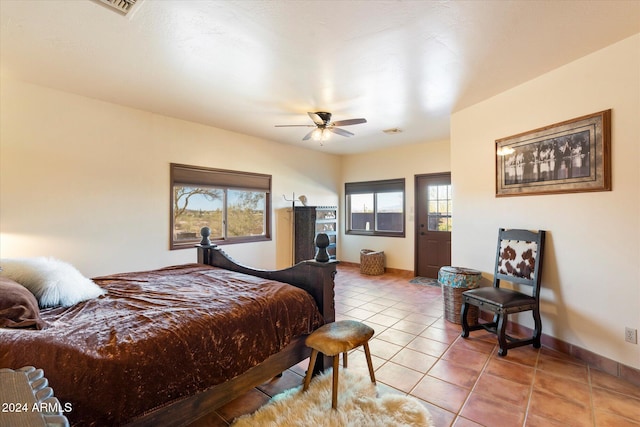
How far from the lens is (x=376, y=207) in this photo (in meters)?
6.41

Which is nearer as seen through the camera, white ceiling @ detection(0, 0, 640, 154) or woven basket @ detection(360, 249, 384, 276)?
white ceiling @ detection(0, 0, 640, 154)

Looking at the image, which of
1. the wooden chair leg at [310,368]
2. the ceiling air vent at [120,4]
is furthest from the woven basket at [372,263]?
the ceiling air vent at [120,4]

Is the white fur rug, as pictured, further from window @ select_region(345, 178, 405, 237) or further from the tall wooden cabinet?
window @ select_region(345, 178, 405, 237)

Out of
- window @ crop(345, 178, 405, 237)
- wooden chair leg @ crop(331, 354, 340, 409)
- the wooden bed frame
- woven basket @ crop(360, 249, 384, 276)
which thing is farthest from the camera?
window @ crop(345, 178, 405, 237)

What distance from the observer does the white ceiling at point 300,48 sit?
6.10ft

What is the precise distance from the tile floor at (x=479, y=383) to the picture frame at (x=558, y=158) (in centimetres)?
151

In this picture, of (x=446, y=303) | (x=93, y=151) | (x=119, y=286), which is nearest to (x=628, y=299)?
(x=446, y=303)

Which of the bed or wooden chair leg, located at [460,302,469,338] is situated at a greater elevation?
the bed

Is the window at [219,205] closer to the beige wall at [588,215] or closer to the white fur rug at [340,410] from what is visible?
the white fur rug at [340,410]

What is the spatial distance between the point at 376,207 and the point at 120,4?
211 inches

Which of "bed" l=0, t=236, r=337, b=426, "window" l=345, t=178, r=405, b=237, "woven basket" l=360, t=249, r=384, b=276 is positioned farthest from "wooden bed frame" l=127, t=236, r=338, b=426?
"window" l=345, t=178, r=405, b=237

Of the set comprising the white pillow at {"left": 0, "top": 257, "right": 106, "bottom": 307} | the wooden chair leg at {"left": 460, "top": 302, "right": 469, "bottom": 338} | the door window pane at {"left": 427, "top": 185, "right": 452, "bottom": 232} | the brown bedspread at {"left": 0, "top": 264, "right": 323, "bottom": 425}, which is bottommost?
the wooden chair leg at {"left": 460, "top": 302, "right": 469, "bottom": 338}

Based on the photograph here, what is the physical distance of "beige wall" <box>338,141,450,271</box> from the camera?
5480 mm

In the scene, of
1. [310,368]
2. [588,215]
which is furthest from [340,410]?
[588,215]
